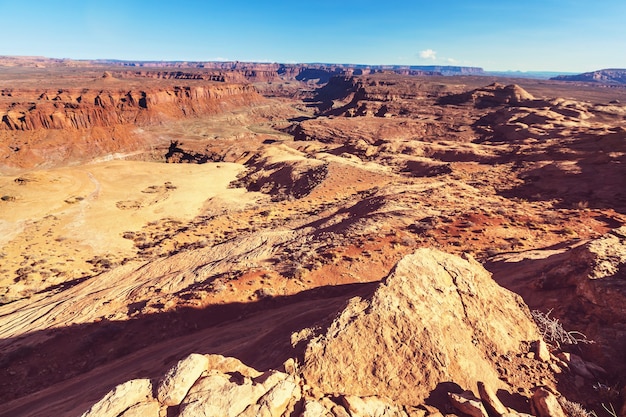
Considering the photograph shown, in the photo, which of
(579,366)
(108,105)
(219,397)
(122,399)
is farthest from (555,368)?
(108,105)

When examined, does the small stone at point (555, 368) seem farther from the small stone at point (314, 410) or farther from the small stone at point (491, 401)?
the small stone at point (314, 410)

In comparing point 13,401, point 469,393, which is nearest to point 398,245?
point 469,393

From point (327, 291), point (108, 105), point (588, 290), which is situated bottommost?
point (327, 291)

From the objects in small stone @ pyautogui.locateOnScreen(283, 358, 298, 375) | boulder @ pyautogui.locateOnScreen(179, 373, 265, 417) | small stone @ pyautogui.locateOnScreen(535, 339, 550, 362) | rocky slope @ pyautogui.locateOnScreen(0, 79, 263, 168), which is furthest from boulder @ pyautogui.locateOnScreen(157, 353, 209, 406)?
rocky slope @ pyautogui.locateOnScreen(0, 79, 263, 168)

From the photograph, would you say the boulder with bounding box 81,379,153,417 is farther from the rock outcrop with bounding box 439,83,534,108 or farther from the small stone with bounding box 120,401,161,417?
the rock outcrop with bounding box 439,83,534,108

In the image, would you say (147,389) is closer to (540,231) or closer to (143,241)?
(540,231)

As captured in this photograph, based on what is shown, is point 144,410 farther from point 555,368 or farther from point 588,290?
point 588,290
